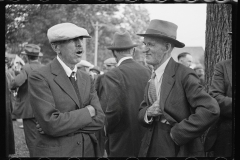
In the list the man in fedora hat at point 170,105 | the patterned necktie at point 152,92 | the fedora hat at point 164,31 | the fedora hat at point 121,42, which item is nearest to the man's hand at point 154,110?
the man in fedora hat at point 170,105

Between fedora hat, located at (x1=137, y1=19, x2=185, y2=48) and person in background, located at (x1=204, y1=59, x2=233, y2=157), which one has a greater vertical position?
fedora hat, located at (x1=137, y1=19, x2=185, y2=48)

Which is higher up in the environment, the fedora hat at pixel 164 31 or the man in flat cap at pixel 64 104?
the fedora hat at pixel 164 31

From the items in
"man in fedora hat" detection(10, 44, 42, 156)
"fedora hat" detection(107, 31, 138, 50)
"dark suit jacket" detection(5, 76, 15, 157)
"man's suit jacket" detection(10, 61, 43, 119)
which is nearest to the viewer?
"dark suit jacket" detection(5, 76, 15, 157)

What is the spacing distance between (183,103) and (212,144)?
0.66 metres

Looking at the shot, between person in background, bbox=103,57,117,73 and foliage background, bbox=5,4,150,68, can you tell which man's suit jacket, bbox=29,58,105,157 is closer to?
foliage background, bbox=5,4,150,68

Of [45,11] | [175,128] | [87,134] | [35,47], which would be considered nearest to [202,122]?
[175,128]

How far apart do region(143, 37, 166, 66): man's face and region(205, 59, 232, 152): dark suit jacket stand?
58cm

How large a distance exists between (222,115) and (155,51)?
905 mm

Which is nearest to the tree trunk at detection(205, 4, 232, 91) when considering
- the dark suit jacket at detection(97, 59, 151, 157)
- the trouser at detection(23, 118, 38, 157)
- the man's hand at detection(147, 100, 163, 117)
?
the dark suit jacket at detection(97, 59, 151, 157)

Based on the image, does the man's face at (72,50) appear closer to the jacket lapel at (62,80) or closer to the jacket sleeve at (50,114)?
the jacket lapel at (62,80)

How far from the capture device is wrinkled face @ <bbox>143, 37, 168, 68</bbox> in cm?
352

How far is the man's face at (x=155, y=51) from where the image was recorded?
3.52m

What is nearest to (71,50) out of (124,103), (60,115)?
(60,115)

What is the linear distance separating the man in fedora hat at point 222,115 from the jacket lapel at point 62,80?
4.44 feet
